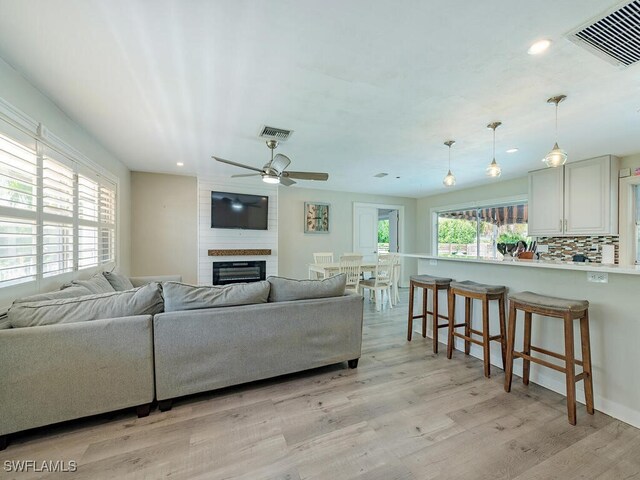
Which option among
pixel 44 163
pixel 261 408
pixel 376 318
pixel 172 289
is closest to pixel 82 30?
pixel 44 163

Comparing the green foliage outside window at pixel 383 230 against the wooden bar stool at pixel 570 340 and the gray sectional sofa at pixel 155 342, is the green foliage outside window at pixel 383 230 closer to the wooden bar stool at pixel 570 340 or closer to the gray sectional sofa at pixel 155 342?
the gray sectional sofa at pixel 155 342

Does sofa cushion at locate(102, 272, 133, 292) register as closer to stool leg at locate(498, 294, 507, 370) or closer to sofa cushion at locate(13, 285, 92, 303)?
sofa cushion at locate(13, 285, 92, 303)

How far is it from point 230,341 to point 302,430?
0.81m

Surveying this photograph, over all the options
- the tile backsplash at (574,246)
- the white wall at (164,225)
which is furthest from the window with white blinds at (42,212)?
the tile backsplash at (574,246)

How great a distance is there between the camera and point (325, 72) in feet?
6.47

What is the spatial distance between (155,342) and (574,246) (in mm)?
5720

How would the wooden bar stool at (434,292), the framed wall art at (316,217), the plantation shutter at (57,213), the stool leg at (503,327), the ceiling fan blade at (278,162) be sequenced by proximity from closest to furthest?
the plantation shutter at (57,213)
the stool leg at (503,327)
the wooden bar stool at (434,292)
the ceiling fan blade at (278,162)
the framed wall art at (316,217)

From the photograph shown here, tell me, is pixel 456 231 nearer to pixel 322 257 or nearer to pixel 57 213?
pixel 322 257

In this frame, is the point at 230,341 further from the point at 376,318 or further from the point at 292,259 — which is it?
the point at 292,259

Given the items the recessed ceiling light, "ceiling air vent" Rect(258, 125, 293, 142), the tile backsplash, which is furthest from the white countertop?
"ceiling air vent" Rect(258, 125, 293, 142)

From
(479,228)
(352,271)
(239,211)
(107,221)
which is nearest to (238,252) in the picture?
(239,211)

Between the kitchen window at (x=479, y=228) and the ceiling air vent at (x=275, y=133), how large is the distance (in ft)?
11.3

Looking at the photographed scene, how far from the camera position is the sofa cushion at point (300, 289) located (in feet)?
7.84

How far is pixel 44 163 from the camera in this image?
94.8 inches
